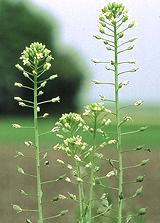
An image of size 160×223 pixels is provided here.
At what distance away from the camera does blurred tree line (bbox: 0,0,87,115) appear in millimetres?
83812

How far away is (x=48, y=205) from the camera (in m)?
17.6

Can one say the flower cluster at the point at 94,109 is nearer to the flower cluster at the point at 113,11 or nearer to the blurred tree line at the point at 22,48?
the flower cluster at the point at 113,11

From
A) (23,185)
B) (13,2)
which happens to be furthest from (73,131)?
(13,2)

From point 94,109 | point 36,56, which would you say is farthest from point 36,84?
point 94,109

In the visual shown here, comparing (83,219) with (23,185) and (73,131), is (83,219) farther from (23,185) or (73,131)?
(23,185)

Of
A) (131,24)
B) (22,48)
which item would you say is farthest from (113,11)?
(22,48)

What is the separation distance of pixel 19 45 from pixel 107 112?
269 feet

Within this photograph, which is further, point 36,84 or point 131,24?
point 131,24

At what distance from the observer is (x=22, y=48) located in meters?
89.3

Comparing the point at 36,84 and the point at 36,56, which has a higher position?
the point at 36,56

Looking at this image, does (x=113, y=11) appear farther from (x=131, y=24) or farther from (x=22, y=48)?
(x=22, y=48)

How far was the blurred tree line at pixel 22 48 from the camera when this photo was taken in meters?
83.8

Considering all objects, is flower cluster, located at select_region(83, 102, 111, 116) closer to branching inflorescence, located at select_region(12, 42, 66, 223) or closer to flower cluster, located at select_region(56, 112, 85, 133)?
flower cluster, located at select_region(56, 112, 85, 133)

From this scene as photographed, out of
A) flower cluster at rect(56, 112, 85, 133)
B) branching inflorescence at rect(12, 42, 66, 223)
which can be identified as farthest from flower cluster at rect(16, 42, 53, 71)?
flower cluster at rect(56, 112, 85, 133)
